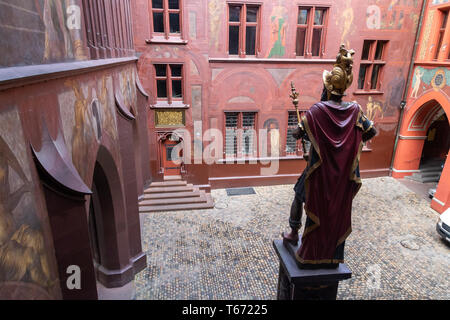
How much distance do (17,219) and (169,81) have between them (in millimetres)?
10209

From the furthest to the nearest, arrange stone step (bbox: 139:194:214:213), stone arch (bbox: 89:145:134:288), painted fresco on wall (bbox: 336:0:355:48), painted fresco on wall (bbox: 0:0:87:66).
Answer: painted fresco on wall (bbox: 336:0:355:48), stone step (bbox: 139:194:214:213), stone arch (bbox: 89:145:134:288), painted fresco on wall (bbox: 0:0:87:66)

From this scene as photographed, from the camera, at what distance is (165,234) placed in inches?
397

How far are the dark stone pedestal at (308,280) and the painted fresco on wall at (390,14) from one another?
39.8 ft

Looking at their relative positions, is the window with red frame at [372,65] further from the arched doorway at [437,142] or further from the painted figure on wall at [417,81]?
the arched doorway at [437,142]

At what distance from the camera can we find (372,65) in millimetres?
13734

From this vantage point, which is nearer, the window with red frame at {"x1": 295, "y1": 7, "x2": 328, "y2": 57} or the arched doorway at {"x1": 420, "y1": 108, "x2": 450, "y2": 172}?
the window with red frame at {"x1": 295, "y1": 7, "x2": 328, "y2": 57}

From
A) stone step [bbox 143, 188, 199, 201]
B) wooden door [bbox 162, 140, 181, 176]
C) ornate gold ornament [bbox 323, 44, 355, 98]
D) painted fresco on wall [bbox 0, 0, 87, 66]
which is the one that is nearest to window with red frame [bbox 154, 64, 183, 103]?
wooden door [bbox 162, 140, 181, 176]

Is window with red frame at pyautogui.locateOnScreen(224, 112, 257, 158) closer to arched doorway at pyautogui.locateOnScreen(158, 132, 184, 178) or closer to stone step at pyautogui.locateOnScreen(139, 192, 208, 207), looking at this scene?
arched doorway at pyautogui.locateOnScreen(158, 132, 184, 178)

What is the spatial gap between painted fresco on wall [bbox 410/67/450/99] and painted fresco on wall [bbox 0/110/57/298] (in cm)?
1450

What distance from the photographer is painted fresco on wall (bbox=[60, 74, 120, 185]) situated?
3.60 metres

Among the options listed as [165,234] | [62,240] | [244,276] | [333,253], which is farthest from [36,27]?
[165,234]

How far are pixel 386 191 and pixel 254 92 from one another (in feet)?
24.3

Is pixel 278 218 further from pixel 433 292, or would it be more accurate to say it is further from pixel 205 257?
pixel 433 292

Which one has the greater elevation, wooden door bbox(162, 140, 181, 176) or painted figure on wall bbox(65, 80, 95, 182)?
painted figure on wall bbox(65, 80, 95, 182)
